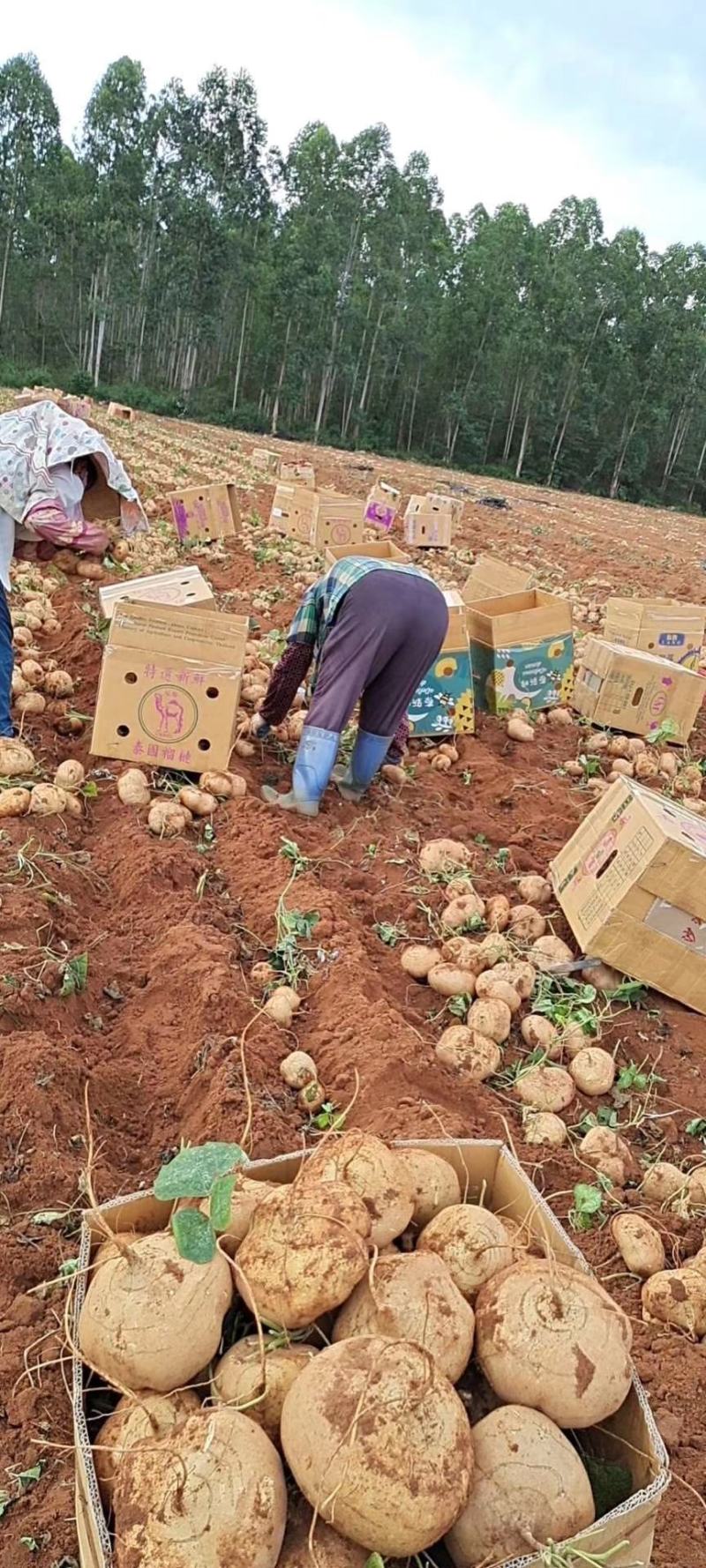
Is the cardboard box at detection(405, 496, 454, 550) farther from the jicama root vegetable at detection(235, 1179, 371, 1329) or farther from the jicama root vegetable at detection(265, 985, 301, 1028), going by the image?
the jicama root vegetable at detection(235, 1179, 371, 1329)

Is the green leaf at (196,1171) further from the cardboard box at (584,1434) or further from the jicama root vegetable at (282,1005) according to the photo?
the jicama root vegetable at (282,1005)

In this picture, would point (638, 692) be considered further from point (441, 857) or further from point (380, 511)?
point (380, 511)

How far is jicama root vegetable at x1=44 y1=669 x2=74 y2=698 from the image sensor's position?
5.14 m

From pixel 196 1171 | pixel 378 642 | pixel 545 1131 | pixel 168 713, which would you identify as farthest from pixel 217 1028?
pixel 378 642

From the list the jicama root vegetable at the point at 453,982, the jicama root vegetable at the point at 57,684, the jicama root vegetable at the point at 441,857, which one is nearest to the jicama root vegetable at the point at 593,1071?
the jicama root vegetable at the point at 453,982

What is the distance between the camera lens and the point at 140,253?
128ft

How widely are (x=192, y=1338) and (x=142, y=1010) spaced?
1667 millimetres

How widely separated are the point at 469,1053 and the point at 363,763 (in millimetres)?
2028

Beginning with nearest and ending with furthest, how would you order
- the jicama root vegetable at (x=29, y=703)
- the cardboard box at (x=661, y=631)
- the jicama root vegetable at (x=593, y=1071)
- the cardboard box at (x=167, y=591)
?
the jicama root vegetable at (x=593, y=1071)
the jicama root vegetable at (x=29, y=703)
the cardboard box at (x=167, y=591)
the cardboard box at (x=661, y=631)

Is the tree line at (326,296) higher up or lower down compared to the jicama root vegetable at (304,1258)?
higher up

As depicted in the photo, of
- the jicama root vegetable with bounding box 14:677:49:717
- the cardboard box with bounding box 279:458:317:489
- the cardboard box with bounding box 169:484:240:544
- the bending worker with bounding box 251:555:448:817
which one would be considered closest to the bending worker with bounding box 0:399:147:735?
the jicama root vegetable with bounding box 14:677:49:717

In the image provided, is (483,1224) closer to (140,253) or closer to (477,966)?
(477,966)

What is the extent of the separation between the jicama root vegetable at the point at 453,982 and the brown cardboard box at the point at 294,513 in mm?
7722

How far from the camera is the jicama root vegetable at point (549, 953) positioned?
3.62 m
